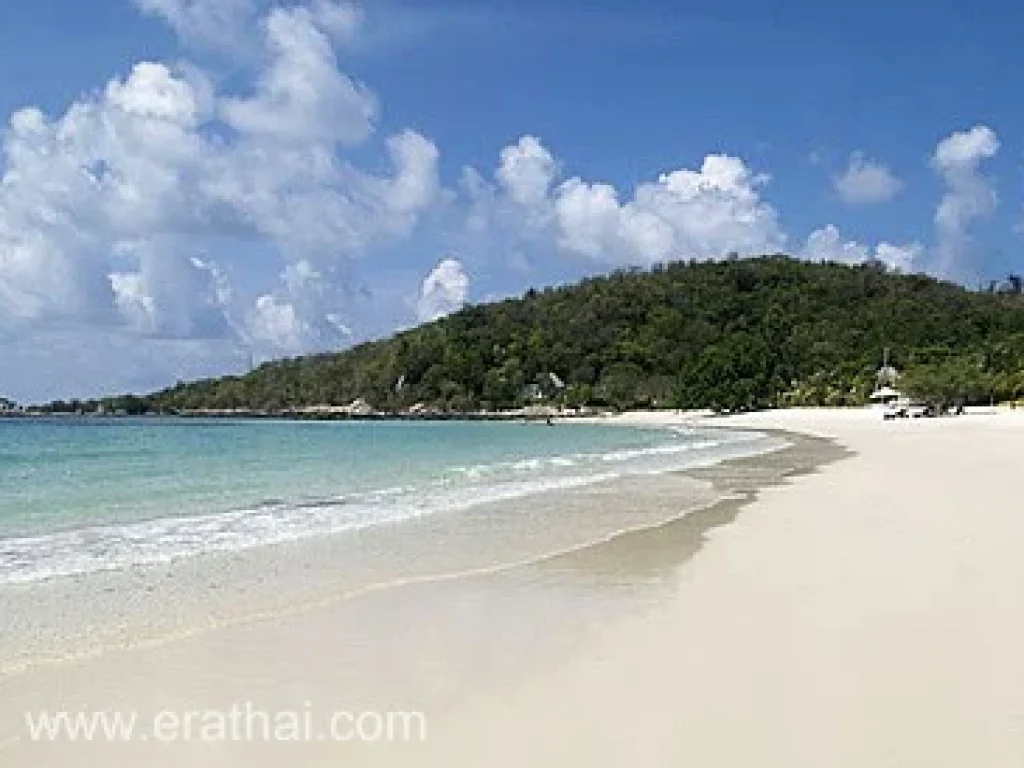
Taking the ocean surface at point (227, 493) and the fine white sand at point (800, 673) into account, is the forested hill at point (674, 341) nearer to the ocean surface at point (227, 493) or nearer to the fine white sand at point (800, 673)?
the ocean surface at point (227, 493)

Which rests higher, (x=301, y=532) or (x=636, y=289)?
(x=636, y=289)

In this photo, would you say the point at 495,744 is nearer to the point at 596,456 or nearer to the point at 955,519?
the point at 955,519

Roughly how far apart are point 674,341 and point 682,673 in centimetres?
15407

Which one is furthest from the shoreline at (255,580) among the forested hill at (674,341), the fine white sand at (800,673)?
the forested hill at (674,341)

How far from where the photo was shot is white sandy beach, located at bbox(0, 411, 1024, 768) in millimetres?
5270

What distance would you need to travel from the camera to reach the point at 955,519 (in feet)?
49.3

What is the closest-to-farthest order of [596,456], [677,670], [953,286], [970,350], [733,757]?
[733,757]
[677,670]
[596,456]
[970,350]
[953,286]

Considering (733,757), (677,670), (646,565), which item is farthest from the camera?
(646,565)

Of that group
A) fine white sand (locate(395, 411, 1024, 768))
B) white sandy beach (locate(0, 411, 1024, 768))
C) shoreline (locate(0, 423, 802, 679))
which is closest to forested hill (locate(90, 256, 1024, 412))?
shoreline (locate(0, 423, 802, 679))

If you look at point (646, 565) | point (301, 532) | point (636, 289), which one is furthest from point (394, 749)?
point (636, 289)

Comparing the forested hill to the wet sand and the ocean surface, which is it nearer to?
the ocean surface

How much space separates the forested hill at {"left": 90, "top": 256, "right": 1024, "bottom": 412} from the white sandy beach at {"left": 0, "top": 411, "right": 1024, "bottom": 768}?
11352 cm

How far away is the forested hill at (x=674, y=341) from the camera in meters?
134

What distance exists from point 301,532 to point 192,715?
30.6 feet
